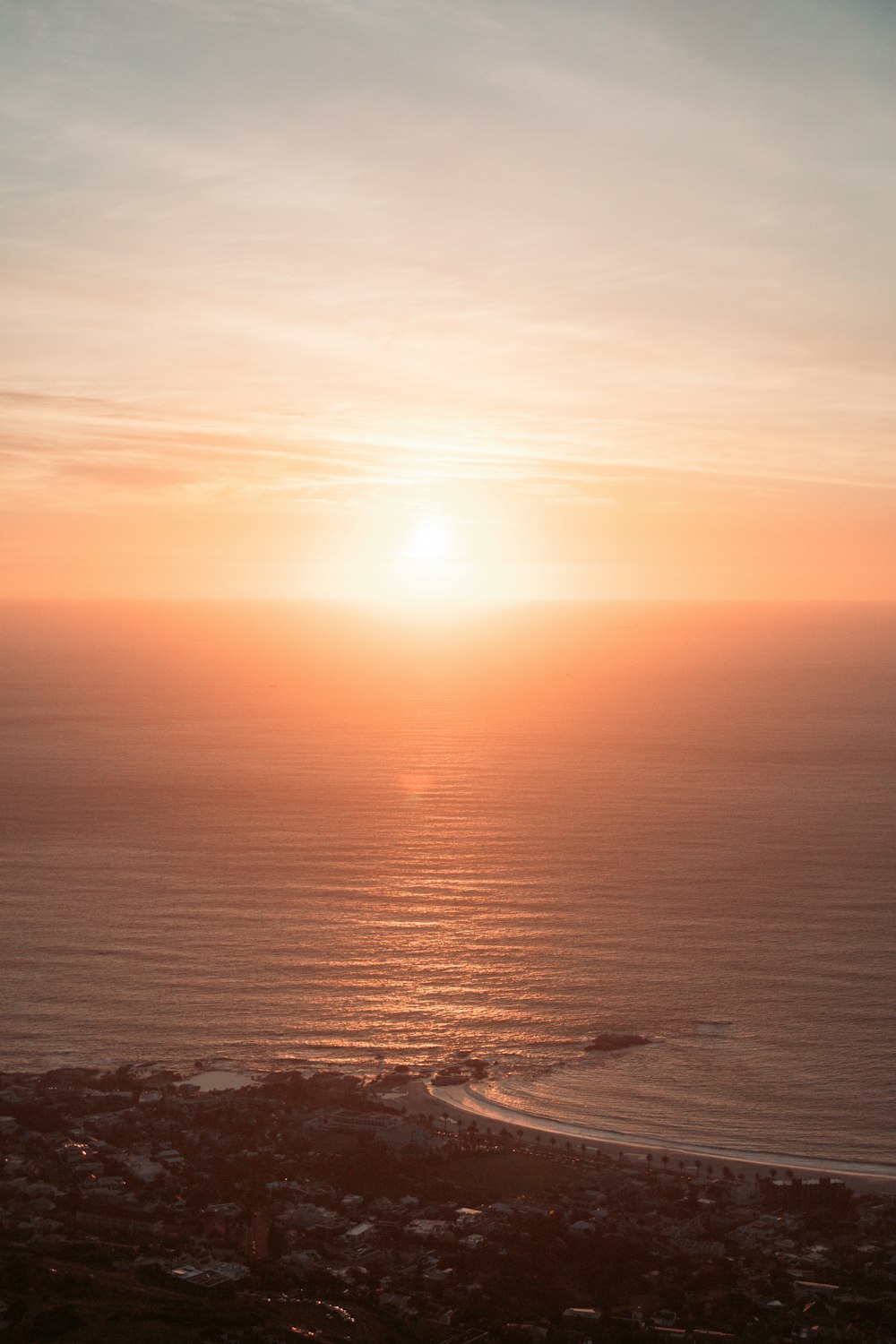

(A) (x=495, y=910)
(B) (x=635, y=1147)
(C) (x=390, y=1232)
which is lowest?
(C) (x=390, y=1232)

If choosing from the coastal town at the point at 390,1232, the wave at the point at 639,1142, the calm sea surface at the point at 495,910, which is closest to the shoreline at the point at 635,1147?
the wave at the point at 639,1142

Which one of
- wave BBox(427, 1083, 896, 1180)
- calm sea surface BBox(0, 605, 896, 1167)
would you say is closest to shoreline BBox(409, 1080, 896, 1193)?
wave BBox(427, 1083, 896, 1180)

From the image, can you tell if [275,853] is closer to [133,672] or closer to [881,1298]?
[881,1298]

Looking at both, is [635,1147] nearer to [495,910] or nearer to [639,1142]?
[639,1142]

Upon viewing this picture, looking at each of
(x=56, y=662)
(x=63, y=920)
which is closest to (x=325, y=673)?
(x=56, y=662)

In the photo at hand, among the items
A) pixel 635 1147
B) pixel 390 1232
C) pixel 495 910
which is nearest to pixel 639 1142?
pixel 635 1147

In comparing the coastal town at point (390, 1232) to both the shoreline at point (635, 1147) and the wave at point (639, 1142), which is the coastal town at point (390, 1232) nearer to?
the shoreline at point (635, 1147)
